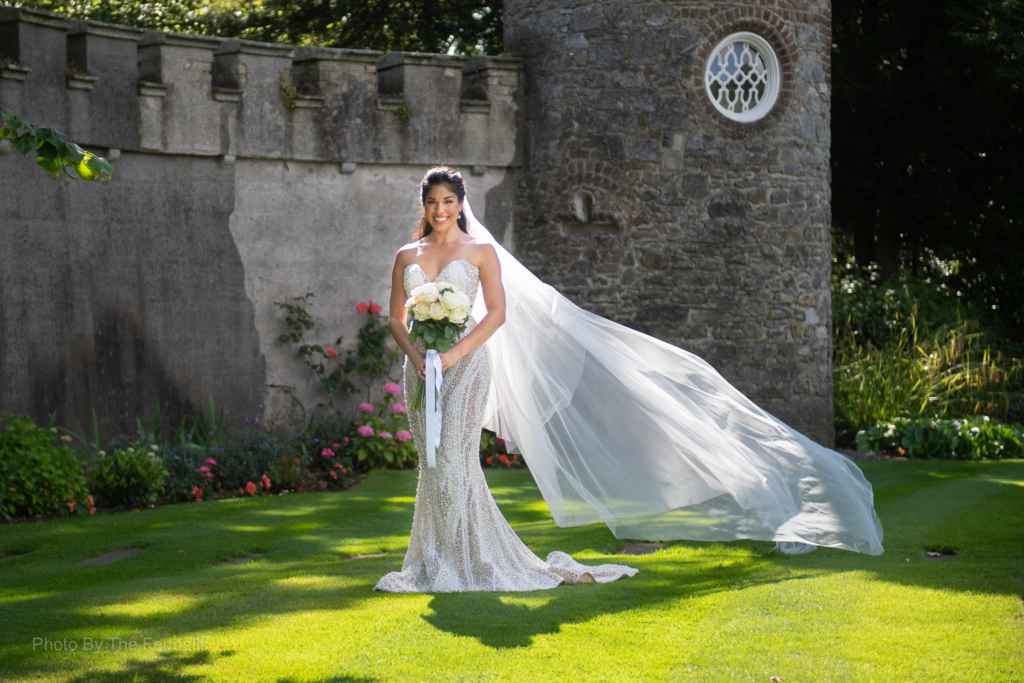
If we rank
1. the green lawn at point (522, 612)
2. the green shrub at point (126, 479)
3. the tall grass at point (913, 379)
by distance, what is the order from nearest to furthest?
the green lawn at point (522, 612), the green shrub at point (126, 479), the tall grass at point (913, 379)

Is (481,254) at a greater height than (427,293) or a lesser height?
greater

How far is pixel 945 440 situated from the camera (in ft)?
36.4

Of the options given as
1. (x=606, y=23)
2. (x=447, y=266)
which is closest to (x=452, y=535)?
(x=447, y=266)

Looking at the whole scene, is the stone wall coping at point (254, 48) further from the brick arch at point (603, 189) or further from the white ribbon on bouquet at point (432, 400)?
the white ribbon on bouquet at point (432, 400)

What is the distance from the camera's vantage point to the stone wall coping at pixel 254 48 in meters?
9.94

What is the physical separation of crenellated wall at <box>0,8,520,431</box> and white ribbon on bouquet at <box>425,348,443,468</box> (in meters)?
5.26

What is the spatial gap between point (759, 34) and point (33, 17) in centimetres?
718

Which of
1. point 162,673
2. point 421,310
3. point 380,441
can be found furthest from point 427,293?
point 380,441

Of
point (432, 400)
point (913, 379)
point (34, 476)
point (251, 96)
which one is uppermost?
point (251, 96)

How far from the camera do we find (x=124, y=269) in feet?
31.1

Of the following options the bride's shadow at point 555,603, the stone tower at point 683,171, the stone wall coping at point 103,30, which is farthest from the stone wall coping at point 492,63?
the bride's shadow at point 555,603

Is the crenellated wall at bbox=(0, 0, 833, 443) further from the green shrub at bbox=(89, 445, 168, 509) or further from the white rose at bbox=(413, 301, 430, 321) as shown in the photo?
the white rose at bbox=(413, 301, 430, 321)

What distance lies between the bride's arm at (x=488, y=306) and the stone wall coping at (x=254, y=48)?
5577mm

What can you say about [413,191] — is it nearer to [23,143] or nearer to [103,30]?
[103,30]
